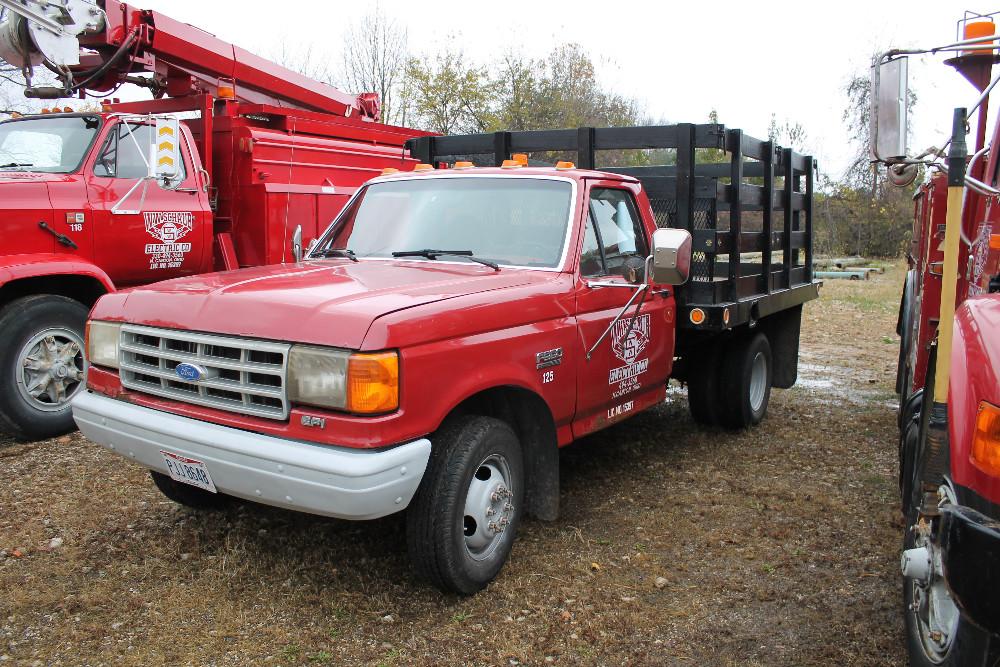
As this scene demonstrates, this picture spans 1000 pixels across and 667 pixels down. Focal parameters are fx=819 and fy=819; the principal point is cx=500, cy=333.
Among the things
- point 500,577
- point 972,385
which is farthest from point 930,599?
point 500,577

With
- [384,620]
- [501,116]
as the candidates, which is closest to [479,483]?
[384,620]

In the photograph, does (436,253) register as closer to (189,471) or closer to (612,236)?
(612,236)

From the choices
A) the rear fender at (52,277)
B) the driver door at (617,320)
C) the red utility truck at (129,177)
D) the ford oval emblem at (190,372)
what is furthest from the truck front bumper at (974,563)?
the rear fender at (52,277)

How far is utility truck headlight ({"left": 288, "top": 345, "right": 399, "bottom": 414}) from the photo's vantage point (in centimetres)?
307

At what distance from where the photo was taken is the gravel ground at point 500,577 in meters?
3.31

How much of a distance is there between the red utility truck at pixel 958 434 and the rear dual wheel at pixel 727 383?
2751mm

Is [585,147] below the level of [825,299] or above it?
above

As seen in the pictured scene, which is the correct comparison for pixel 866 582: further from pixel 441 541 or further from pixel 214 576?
pixel 214 576

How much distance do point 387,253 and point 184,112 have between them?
3.97m

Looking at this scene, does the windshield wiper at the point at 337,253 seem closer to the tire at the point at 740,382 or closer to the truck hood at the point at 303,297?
the truck hood at the point at 303,297

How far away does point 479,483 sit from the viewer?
12.0ft

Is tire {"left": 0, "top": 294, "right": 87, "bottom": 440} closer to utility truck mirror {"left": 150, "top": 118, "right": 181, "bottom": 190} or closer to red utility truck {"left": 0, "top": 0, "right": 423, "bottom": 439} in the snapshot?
red utility truck {"left": 0, "top": 0, "right": 423, "bottom": 439}

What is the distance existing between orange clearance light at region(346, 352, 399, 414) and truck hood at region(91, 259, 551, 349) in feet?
0.24

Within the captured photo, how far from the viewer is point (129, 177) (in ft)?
21.3
